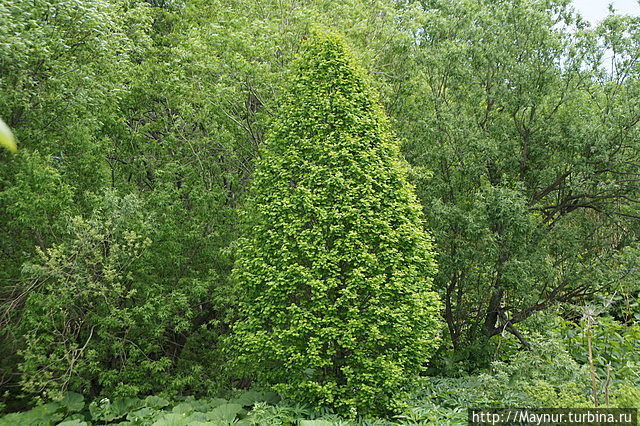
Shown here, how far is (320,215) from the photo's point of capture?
7223 mm

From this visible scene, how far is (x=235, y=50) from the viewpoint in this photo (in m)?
10.7

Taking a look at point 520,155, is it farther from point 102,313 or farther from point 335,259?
point 102,313

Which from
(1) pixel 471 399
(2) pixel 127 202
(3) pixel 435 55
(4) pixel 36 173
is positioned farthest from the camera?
(3) pixel 435 55

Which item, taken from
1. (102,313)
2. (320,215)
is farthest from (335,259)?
(102,313)

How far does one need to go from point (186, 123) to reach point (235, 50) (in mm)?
2431

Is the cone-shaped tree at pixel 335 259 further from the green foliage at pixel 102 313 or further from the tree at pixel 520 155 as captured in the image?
the tree at pixel 520 155

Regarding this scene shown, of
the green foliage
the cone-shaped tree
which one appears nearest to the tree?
the cone-shaped tree

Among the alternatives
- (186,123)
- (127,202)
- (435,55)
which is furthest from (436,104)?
(127,202)

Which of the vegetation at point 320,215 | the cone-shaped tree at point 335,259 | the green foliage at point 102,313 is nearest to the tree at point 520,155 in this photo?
the vegetation at point 320,215

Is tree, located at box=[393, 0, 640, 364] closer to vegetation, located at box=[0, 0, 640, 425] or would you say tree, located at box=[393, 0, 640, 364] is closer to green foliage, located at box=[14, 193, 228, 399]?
vegetation, located at box=[0, 0, 640, 425]

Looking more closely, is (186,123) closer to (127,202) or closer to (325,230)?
(127,202)

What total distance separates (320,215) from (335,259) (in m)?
0.72

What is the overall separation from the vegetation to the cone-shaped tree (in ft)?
0.15

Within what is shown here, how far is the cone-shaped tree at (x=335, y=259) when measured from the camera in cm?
690
